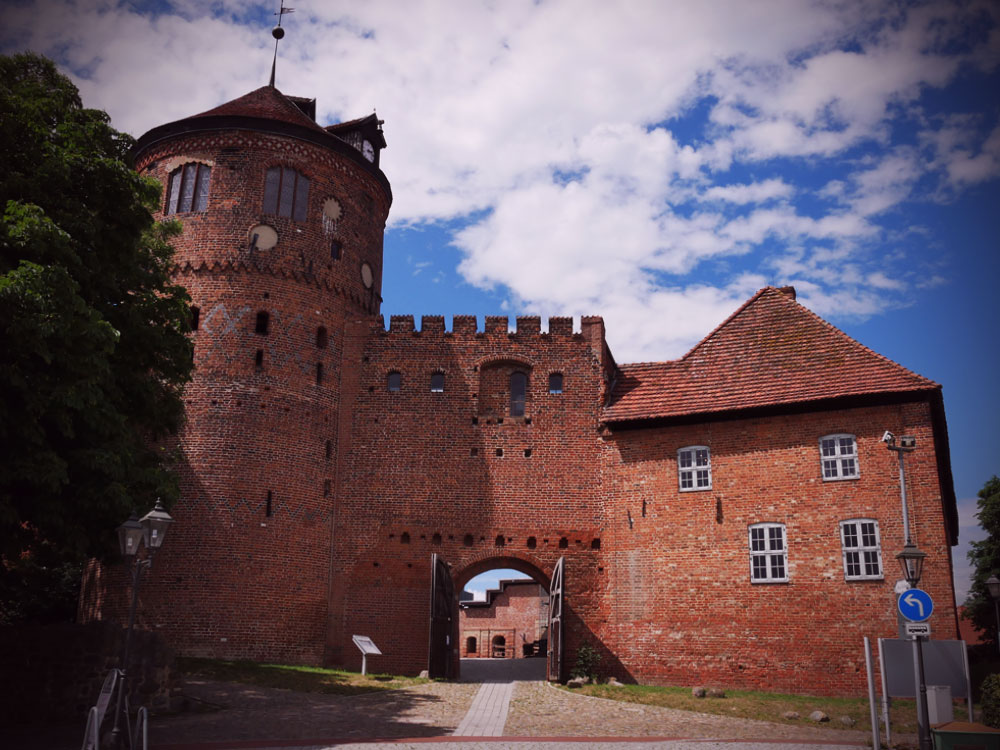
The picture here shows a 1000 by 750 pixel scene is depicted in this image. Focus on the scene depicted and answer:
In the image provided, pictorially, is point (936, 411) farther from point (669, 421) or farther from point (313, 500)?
point (313, 500)

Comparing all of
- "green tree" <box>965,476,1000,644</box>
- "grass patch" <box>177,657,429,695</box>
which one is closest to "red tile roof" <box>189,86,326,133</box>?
"grass patch" <box>177,657,429,695</box>

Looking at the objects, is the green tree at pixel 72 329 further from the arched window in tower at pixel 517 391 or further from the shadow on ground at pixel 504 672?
the shadow on ground at pixel 504 672

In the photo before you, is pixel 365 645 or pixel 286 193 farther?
pixel 286 193

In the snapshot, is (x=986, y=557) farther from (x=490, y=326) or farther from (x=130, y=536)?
(x=130, y=536)

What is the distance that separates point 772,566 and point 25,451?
712 inches

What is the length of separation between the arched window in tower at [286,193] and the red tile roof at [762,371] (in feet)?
37.6

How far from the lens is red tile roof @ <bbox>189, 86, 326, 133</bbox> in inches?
1117

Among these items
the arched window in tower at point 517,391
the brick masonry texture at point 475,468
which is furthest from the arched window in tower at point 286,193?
the arched window in tower at point 517,391

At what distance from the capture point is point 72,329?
1425cm

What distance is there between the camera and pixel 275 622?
24.5 metres

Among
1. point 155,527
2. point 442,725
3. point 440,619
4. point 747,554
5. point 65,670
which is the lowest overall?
point 442,725

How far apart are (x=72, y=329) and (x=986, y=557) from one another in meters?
35.3

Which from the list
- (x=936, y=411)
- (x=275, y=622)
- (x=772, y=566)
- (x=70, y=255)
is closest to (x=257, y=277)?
(x=275, y=622)

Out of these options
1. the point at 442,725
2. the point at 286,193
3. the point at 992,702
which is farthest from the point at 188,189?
the point at 992,702
